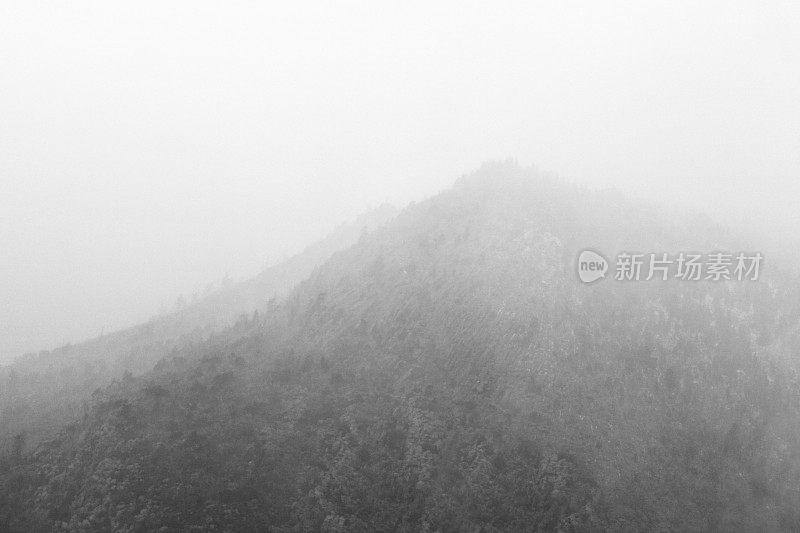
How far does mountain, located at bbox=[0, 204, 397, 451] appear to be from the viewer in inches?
1183

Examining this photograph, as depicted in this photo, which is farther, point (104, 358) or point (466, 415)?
point (104, 358)

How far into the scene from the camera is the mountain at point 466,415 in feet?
70.8

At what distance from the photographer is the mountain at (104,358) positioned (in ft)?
98.6

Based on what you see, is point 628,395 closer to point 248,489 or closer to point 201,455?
point 248,489

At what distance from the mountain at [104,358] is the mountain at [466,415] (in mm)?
3802

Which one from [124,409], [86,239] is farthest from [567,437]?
[86,239]

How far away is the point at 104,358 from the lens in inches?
1670

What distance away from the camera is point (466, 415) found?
84.3 feet

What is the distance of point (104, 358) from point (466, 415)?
34794 millimetres

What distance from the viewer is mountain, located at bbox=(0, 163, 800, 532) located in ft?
70.8

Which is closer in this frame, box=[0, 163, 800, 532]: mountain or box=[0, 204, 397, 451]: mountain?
box=[0, 163, 800, 532]: mountain

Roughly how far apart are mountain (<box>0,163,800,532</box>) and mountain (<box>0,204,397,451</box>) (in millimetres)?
3802

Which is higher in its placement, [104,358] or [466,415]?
[104,358]

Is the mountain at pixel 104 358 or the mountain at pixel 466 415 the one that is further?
the mountain at pixel 104 358
